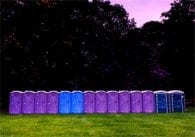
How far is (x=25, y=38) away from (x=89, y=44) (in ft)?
15.1

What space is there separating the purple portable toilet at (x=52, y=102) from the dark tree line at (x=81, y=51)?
4.95 meters

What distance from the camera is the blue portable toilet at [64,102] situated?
20.2 metres

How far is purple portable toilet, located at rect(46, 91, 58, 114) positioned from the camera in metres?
20.2

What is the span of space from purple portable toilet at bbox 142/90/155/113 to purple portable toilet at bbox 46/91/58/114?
3785 millimetres

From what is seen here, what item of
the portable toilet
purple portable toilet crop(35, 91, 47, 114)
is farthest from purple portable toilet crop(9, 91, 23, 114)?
the portable toilet

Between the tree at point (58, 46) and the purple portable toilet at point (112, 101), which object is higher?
the tree at point (58, 46)

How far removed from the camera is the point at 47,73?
26969 millimetres

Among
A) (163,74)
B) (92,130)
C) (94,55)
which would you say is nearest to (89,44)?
(94,55)

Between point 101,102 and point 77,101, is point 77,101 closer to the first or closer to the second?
point 77,101

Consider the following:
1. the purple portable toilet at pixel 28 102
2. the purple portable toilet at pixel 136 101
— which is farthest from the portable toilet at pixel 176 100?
the purple portable toilet at pixel 28 102

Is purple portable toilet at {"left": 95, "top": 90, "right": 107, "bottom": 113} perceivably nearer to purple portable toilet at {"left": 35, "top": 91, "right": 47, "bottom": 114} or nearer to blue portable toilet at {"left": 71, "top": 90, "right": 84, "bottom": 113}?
blue portable toilet at {"left": 71, "top": 90, "right": 84, "bottom": 113}

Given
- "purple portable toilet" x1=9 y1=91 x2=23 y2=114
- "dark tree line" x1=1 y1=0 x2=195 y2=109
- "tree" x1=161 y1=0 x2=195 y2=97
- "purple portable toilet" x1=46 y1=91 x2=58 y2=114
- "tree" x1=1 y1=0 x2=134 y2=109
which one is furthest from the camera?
"tree" x1=161 y1=0 x2=195 y2=97

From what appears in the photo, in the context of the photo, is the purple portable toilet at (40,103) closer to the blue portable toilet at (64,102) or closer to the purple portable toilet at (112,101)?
the blue portable toilet at (64,102)

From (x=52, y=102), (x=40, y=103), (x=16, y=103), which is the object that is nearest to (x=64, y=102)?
(x=52, y=102)
